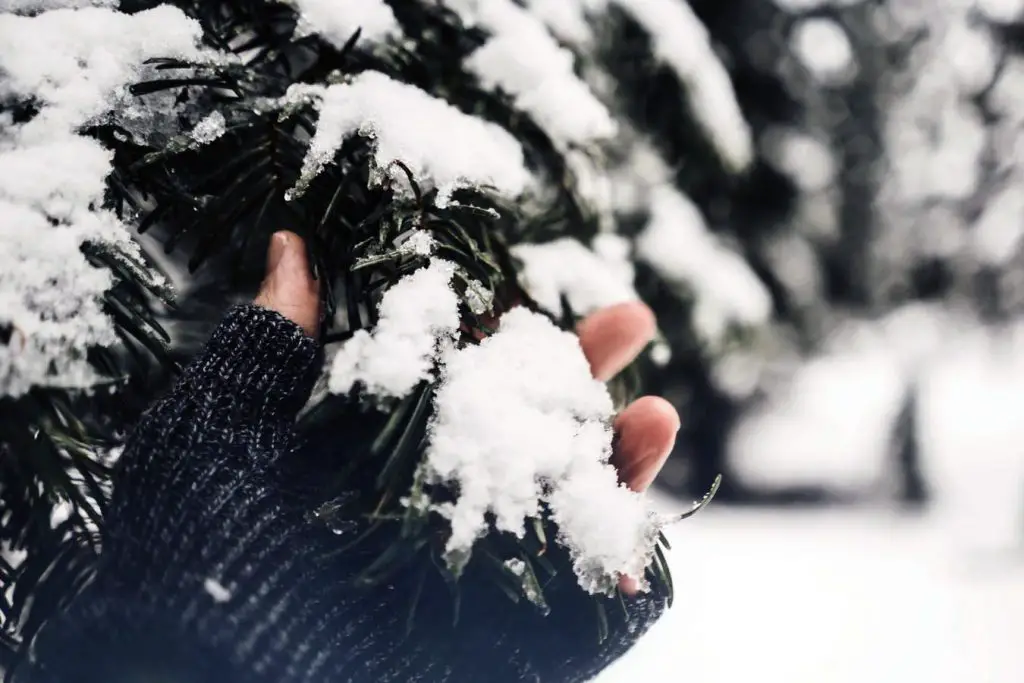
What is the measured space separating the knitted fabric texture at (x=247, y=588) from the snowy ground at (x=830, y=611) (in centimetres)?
117

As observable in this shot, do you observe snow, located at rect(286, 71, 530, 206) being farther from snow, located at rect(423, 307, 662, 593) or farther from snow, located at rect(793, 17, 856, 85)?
snow, located at rect(793, 17, 856, 85)

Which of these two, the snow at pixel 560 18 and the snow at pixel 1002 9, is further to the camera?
the snow at pixel 1002 9

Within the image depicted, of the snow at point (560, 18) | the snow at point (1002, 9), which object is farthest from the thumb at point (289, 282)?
the snow at point (1002, 9)

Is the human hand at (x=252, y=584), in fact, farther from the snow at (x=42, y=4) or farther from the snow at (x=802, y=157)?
the snow at (x=802, y=157)

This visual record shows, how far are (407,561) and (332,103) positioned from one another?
1.52 ft

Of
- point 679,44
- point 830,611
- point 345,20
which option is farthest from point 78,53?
point 830,611

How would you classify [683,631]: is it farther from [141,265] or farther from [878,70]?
[878,70]

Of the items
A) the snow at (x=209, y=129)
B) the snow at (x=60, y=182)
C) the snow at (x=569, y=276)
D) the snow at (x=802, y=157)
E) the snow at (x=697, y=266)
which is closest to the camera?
the snow at (x=60, y=182)

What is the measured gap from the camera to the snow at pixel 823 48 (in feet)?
10.3

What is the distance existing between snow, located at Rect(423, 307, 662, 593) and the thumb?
0.19m

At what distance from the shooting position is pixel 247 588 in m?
0.69

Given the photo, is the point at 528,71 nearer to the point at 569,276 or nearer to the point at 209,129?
the point at 569,276

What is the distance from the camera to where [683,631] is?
2498 mm

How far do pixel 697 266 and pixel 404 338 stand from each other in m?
1.28
